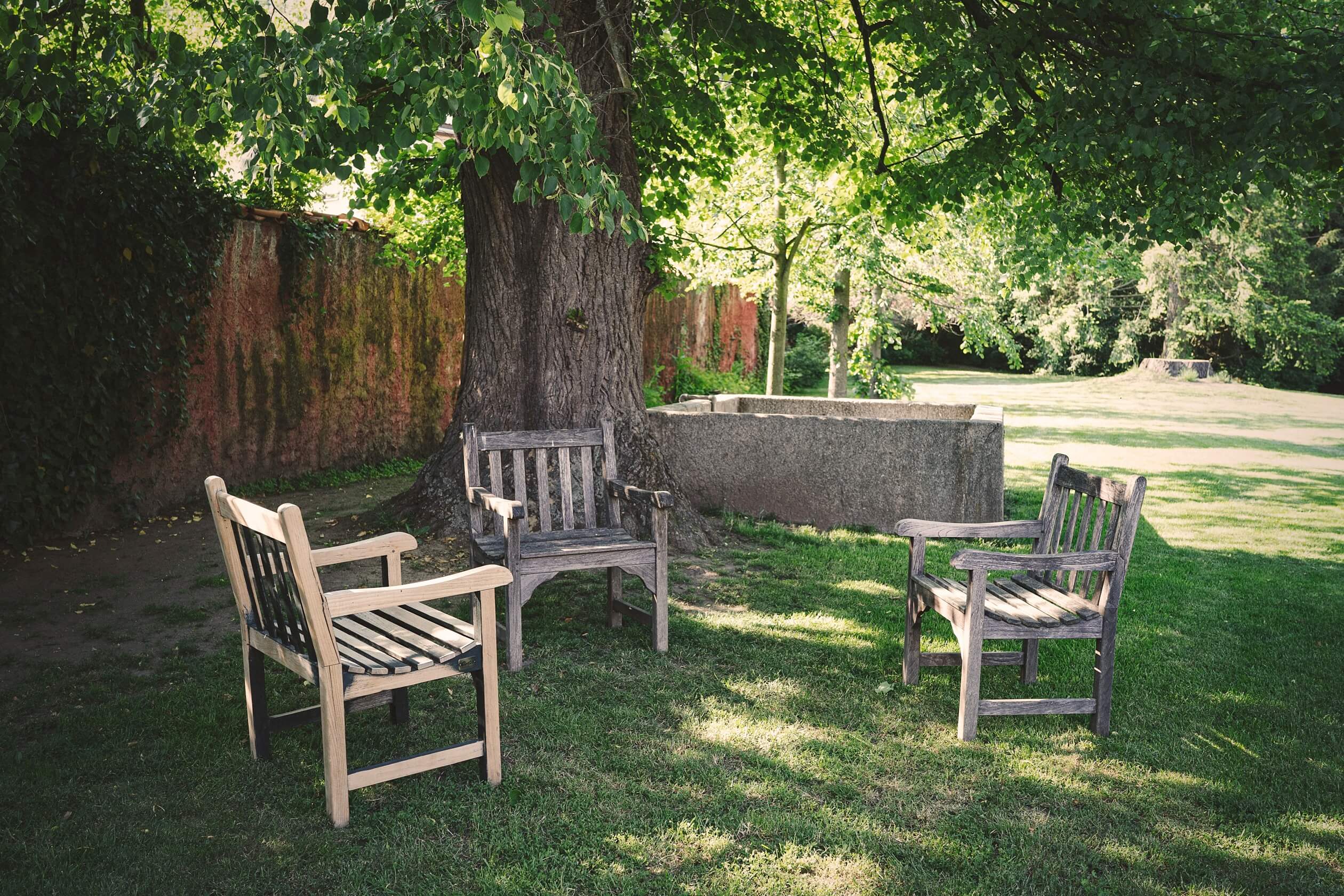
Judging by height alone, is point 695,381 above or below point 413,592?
above

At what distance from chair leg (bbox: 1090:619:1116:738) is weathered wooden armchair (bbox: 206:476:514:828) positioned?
8.20 ft

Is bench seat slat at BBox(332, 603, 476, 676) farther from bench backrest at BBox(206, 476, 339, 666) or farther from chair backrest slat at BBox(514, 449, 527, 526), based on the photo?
chair backrest slat at BBox(514, 449, 527, 526)

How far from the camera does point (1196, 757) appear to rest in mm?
3811

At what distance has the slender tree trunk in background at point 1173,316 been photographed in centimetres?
2888

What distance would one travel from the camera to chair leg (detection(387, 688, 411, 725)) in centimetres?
385

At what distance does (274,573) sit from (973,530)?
10.1 ft

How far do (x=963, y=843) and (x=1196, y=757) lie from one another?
135 cm

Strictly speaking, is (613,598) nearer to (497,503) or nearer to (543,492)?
(543,492)

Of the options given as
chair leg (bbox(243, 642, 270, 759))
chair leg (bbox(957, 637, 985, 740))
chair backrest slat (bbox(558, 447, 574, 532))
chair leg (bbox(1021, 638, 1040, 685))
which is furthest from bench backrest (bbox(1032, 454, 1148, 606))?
chair leg (bbox(243, 642, 270, 759))

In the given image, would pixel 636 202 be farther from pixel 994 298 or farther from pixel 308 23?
pixel 994 298

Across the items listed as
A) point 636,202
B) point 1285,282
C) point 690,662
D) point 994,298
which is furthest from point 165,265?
point 1285,282

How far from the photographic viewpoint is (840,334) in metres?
13.9

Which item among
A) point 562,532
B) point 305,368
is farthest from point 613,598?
point 305,368

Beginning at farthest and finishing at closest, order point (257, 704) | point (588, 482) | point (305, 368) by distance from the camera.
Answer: point (305, 368), point (588, 482), point (257, 704)
